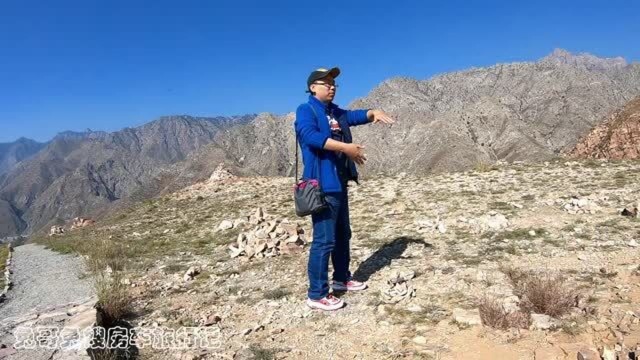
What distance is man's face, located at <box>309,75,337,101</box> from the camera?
21.1 feet

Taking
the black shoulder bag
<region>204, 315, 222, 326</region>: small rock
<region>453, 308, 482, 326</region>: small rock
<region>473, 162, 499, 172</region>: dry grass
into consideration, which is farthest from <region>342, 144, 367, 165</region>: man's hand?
<region>473, 162, 499, 172</region>: dry grass

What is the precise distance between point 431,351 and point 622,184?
10808 millimetres

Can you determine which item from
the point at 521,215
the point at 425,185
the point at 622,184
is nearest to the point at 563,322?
the point at 521,215

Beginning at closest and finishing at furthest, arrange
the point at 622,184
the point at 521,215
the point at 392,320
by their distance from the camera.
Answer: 1. the point at 392,320
2. the point at 521,215
3. the point at 622,184

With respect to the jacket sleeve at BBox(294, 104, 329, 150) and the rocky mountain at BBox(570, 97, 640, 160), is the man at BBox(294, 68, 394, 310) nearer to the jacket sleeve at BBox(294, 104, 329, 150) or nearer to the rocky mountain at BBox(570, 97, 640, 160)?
the jacket sleeve at BBox(294, 104, 329, 150)

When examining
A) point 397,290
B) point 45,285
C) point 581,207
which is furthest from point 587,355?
point 45,285

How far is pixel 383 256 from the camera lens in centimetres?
894

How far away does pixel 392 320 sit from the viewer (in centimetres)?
602

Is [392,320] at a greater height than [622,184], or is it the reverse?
[622,184]

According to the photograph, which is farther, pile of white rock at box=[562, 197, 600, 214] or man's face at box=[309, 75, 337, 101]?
pile of white rock at box=[562, 197, 600, 214]

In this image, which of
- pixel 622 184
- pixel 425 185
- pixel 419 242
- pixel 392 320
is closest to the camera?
pixel 392 320

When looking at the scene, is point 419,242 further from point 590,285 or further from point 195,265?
point 195,265

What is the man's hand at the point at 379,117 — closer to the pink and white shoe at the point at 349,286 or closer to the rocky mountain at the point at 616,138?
the pink and white shoe at the point at 349,286

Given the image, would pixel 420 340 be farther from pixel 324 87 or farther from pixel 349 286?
pixel 324 87
